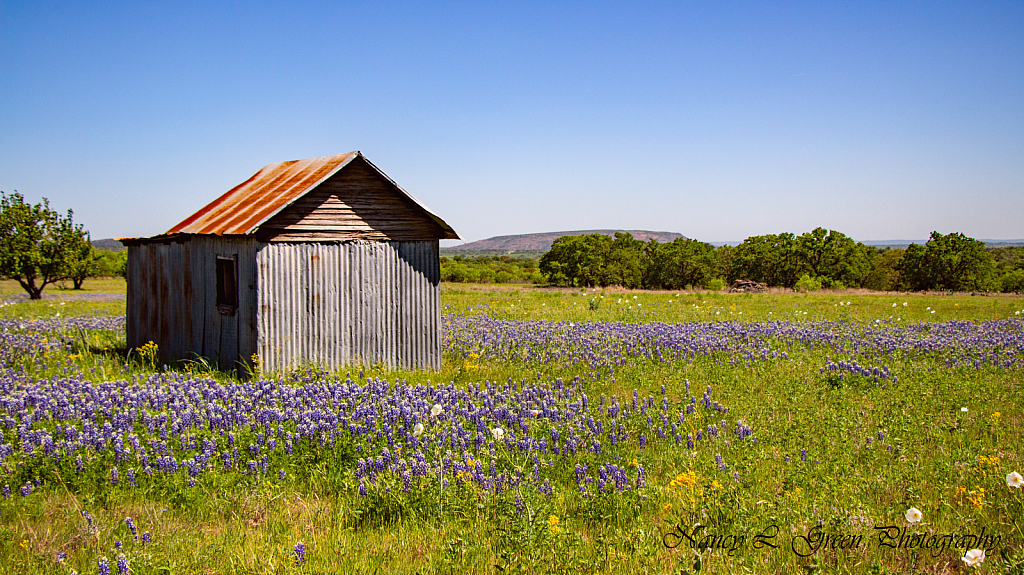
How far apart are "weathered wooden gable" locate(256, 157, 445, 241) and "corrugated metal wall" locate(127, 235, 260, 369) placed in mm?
738

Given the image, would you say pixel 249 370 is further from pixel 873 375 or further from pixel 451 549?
pixel 873 375

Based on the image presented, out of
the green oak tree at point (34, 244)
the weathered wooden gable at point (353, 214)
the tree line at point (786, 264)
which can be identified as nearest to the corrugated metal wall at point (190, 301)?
the weathered wooden gable at point (353, 214)

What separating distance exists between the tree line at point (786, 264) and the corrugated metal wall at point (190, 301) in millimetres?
37720

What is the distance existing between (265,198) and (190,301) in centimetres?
265

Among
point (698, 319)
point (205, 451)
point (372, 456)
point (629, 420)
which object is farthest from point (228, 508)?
point (698, 319)

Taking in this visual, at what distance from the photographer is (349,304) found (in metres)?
10.5

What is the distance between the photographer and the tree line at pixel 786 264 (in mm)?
48969

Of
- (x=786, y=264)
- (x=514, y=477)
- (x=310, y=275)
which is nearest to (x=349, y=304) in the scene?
(x=310, y=275)

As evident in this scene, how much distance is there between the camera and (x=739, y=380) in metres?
9.05

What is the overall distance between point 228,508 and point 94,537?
2.82 ft

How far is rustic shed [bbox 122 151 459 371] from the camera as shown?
973cm

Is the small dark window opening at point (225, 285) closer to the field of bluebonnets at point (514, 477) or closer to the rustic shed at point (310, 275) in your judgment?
the rustic shed at point (310, 275)

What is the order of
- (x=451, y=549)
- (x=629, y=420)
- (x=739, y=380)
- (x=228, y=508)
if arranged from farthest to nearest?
(x=739, y=380) < (x=629, y=420) < (x=228, y=508) < (x=451, y=549)

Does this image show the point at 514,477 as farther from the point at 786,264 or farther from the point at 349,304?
the point at 786,264
